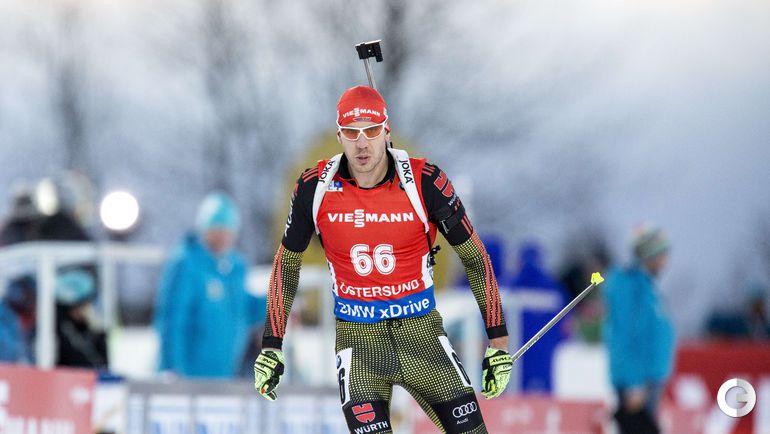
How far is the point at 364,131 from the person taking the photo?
632 centimetres

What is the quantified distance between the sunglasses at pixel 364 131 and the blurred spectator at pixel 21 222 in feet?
14.6

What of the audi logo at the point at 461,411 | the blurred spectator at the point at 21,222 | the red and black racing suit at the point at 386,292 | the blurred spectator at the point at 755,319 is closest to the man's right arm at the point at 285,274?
the red and black racing suit at the point at 386,292

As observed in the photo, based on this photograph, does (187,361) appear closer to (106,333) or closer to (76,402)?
(106,333)

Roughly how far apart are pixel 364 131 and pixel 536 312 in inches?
302

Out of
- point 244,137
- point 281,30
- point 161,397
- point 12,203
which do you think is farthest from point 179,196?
point 161,397

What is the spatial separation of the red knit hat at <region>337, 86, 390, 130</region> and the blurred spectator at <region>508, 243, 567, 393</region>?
735 cm

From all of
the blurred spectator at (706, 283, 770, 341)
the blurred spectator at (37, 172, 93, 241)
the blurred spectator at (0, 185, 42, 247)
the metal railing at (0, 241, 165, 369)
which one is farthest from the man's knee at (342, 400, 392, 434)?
the blurred spectator at (706, 283, 770, 341)

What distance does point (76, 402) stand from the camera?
8.64 meters

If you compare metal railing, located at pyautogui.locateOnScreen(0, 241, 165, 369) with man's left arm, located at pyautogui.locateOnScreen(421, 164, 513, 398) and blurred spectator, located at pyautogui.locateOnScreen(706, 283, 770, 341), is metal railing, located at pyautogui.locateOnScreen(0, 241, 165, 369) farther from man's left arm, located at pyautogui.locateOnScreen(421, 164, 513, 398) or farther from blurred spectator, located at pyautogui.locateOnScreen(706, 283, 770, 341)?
blurred spectator, located at pyautogui.locateOnScreen(706, 283, 770, 341)

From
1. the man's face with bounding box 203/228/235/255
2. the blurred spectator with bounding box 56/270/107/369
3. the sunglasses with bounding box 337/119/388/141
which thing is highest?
the man's face with bounding box 203/228/235/255

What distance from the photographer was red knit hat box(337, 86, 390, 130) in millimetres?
6332

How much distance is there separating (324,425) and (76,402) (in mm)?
1740

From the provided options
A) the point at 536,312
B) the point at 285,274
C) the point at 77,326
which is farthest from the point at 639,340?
the point at 285,274

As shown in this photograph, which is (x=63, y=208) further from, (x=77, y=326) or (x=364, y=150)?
(x=364, y=150)
